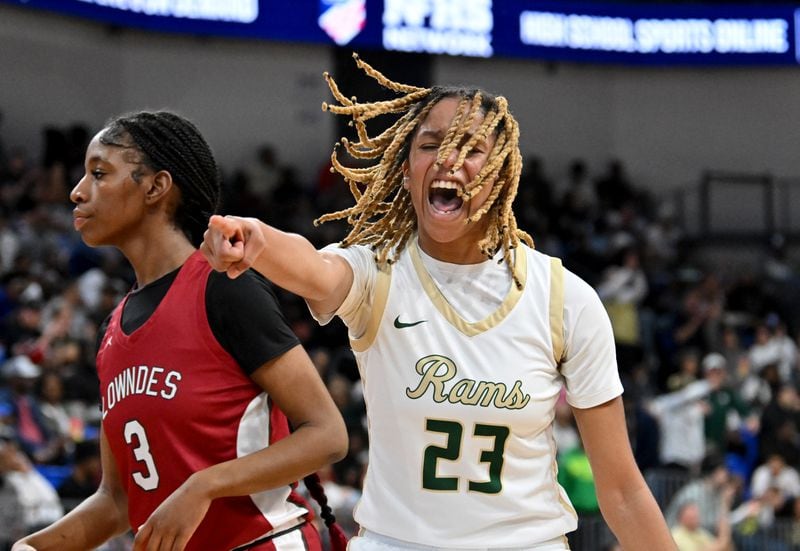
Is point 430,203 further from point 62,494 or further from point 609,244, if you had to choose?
point 609,244

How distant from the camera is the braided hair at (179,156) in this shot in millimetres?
3230

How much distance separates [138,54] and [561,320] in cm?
1432

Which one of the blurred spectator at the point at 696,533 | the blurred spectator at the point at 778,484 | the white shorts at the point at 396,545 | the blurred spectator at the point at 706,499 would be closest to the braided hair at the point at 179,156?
the white shorts at the point at 396,545

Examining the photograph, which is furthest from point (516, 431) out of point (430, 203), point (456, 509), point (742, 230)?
point (742, 230)

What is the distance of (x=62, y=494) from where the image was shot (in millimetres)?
7562

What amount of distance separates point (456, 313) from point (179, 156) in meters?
0.88

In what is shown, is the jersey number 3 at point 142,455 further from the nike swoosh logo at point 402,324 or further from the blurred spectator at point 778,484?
the blurred spectator at point 778,484

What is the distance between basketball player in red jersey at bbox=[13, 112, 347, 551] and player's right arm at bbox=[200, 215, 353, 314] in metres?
0.31

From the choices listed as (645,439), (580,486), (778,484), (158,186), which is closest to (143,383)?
(158,186)

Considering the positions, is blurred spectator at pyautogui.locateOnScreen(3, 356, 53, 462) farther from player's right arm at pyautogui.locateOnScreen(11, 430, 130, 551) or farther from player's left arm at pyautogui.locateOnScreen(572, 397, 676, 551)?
player's left arm at pyautogui.locateOnScreen(572, 397, 676, 551)

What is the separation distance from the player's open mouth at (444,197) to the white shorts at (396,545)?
71 cm

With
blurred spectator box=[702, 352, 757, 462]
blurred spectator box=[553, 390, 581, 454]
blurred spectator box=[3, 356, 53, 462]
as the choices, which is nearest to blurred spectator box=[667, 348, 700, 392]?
blurred spectator box=[702, 352, 757, 462]

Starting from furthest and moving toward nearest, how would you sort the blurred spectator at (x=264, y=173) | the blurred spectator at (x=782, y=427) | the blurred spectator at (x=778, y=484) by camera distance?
the blurred spectator at (x=264, y=173) < the blurred spectator at (x=782, y=427) < the blurred spectator at (x=778, y=484)

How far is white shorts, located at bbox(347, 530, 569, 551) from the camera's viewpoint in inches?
108
